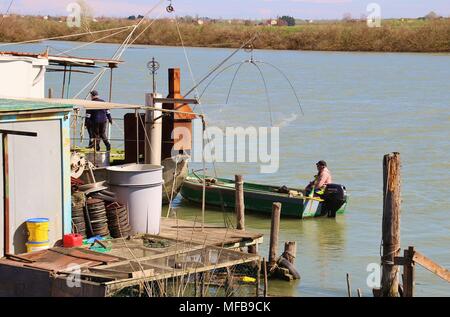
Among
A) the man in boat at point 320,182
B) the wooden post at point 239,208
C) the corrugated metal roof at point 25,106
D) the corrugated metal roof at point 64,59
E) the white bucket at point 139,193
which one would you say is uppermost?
the corrugated metal roof at point 64,59

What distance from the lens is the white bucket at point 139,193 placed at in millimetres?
14406

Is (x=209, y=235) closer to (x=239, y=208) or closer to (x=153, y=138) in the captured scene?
(x=239, y=208)

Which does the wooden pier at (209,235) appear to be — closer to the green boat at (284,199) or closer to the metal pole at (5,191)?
the metal pole at (5,191)

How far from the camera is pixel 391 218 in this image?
1355 centimetres

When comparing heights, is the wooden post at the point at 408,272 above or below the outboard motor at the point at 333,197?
above

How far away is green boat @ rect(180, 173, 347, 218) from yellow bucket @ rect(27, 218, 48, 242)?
30.4 feet

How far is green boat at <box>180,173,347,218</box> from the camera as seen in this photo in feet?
72.4

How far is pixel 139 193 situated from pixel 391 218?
3649mm

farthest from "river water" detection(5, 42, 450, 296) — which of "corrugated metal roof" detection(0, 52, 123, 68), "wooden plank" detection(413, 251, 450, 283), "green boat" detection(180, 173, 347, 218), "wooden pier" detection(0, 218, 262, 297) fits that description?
"wooden plank" detection(413, 251, 450, 283)

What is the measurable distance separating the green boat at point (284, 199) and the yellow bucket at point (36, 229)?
927 cm

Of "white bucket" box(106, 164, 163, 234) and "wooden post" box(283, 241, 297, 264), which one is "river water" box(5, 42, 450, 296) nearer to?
"wooden post" box(283, 241, 297, 264)

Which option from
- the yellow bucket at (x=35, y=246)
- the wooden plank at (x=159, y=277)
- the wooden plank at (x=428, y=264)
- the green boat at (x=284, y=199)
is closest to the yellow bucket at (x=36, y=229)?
the yellow bucket at (x=35, y=246)
